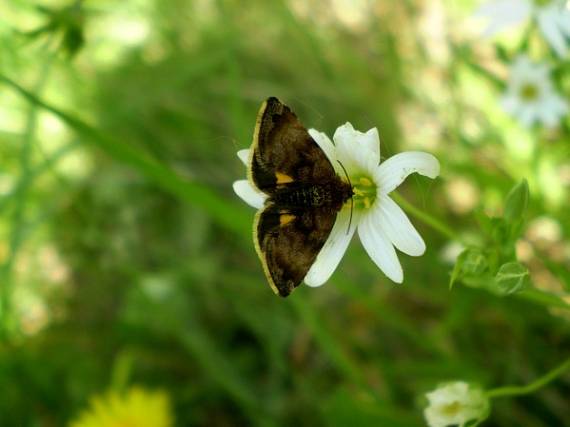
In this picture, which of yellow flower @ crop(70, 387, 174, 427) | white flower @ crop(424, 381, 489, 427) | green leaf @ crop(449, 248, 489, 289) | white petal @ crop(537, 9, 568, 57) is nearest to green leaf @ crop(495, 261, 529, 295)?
green leaf @ crop(449, 248, 489, 289)

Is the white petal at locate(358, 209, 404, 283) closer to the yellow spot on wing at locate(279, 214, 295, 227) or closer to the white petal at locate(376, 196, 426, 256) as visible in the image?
the white petal at locate(376, 196, 426, 256)

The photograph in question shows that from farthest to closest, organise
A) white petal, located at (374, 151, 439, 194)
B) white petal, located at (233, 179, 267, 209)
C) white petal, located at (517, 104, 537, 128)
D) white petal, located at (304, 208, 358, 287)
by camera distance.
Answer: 1. white petal, located at (517, 104, 537, 128)
2. white petal, located at (233, 179, 267, 209)
3. white petal, located at (304, 208, 358, 287)
4. white petal, located at (374, 151, 439, 194)

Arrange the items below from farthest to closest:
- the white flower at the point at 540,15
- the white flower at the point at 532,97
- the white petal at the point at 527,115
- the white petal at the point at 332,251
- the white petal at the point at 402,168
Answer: the white petal at the point at 527,115 < the white flower at the point at 532,97 < the white flower at the point at 540,15 < the white petal at the point at 332,251 < the white petal at the point at 402,168

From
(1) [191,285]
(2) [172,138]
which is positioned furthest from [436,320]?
(2) [172,138]

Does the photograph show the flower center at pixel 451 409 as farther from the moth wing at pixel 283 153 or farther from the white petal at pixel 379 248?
the moth wing at pixel 283 153

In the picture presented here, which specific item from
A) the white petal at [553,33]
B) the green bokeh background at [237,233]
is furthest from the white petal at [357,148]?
the white petal at [553,33]

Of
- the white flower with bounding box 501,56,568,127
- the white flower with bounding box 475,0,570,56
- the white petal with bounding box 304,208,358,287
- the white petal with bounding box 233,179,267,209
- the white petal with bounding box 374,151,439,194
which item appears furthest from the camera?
the white flower with bounding box 501,56,568,127
